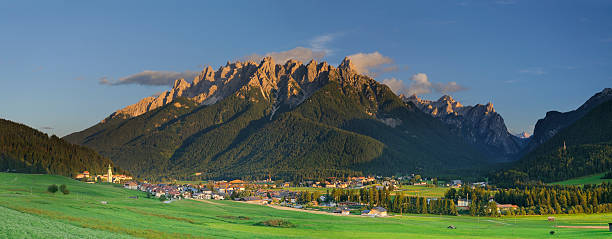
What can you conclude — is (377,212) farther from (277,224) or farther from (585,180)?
(585,180)

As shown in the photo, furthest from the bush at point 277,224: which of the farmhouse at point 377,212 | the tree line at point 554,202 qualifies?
the tree line at point 554,202

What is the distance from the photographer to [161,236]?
194 feet

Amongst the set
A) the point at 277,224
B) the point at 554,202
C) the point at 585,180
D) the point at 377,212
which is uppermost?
the point at 585,180

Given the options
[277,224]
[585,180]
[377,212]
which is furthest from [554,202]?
[277,224]

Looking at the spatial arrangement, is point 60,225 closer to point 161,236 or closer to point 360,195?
point 161,236

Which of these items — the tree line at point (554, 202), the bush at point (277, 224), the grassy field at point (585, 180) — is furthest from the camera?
the grassy field at point (585, 180)

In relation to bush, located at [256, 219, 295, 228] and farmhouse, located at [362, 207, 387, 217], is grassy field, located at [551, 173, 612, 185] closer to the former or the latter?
farmhouse, located at [362, 207, 387, 217]

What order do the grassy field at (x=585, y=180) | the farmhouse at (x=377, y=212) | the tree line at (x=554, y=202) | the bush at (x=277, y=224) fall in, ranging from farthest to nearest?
the grassy field at (x=585, y=180) → the farmhouse at (x=377, y=212) → the tree line at (x=554, y=202) → the bush at (x=277, y=224)

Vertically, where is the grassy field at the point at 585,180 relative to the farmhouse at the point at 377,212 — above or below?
above

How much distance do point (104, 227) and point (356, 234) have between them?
38.1 m

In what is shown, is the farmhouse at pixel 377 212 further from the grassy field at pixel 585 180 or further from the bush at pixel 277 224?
the grassy field at pixel 585 180

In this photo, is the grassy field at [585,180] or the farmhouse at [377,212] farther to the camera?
the grassy field at [585,180]

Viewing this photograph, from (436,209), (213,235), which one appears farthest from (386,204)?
(213,235)

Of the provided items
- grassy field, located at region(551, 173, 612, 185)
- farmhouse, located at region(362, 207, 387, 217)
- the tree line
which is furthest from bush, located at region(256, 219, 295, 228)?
grassy field, located at region(551, 173, 612, 185)
